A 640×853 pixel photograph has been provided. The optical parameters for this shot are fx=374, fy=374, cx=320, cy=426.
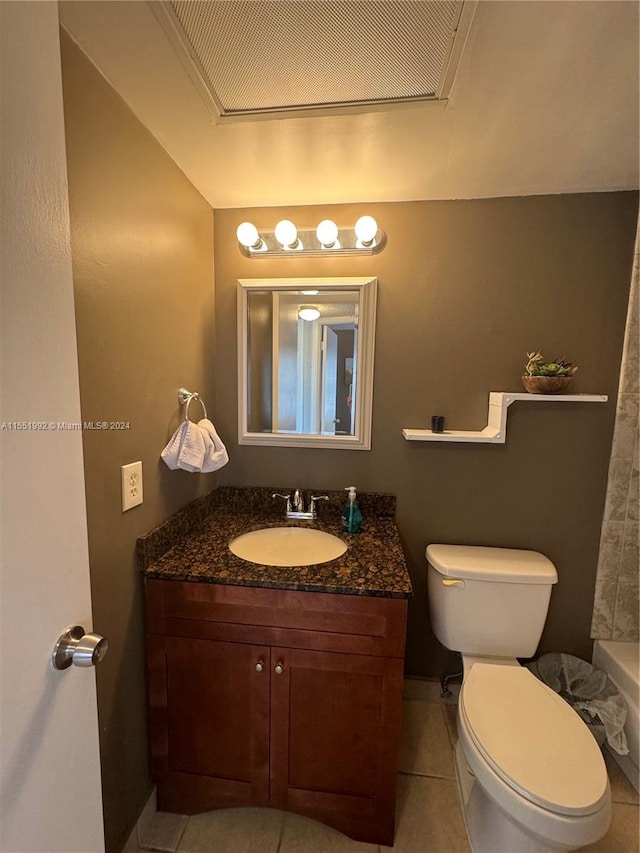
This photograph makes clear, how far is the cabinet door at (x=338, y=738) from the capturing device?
1123mm

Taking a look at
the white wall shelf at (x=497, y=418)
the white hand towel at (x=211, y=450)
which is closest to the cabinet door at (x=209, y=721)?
the white hand towel at (x=211, y=450)

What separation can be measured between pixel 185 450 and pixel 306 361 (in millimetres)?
646

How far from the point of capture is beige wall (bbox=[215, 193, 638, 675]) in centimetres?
148

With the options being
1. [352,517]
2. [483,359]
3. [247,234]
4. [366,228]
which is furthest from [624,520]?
[247,234]

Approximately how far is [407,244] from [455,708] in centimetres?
205

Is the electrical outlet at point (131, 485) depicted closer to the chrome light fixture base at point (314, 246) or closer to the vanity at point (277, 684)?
the vanity at point (277, 684)

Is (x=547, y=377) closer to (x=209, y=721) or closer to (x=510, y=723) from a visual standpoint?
A: (x=510, y=723)

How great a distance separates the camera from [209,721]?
46.9 inches

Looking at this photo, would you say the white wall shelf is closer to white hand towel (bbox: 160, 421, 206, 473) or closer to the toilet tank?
the toilet tank

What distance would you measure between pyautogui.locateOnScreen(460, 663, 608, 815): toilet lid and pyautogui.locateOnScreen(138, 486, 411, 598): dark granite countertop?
48 cm

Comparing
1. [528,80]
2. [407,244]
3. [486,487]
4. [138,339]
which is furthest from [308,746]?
[528,80]

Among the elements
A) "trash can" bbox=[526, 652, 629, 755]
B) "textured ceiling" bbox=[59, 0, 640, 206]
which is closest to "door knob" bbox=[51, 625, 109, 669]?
"textured ceiling" bbox=[59, 0, 640, 206]

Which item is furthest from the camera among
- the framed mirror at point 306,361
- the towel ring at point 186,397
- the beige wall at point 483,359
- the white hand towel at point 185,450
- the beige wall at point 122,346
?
the framed mirror at point 306,361

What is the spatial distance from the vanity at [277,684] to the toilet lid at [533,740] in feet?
0.92
